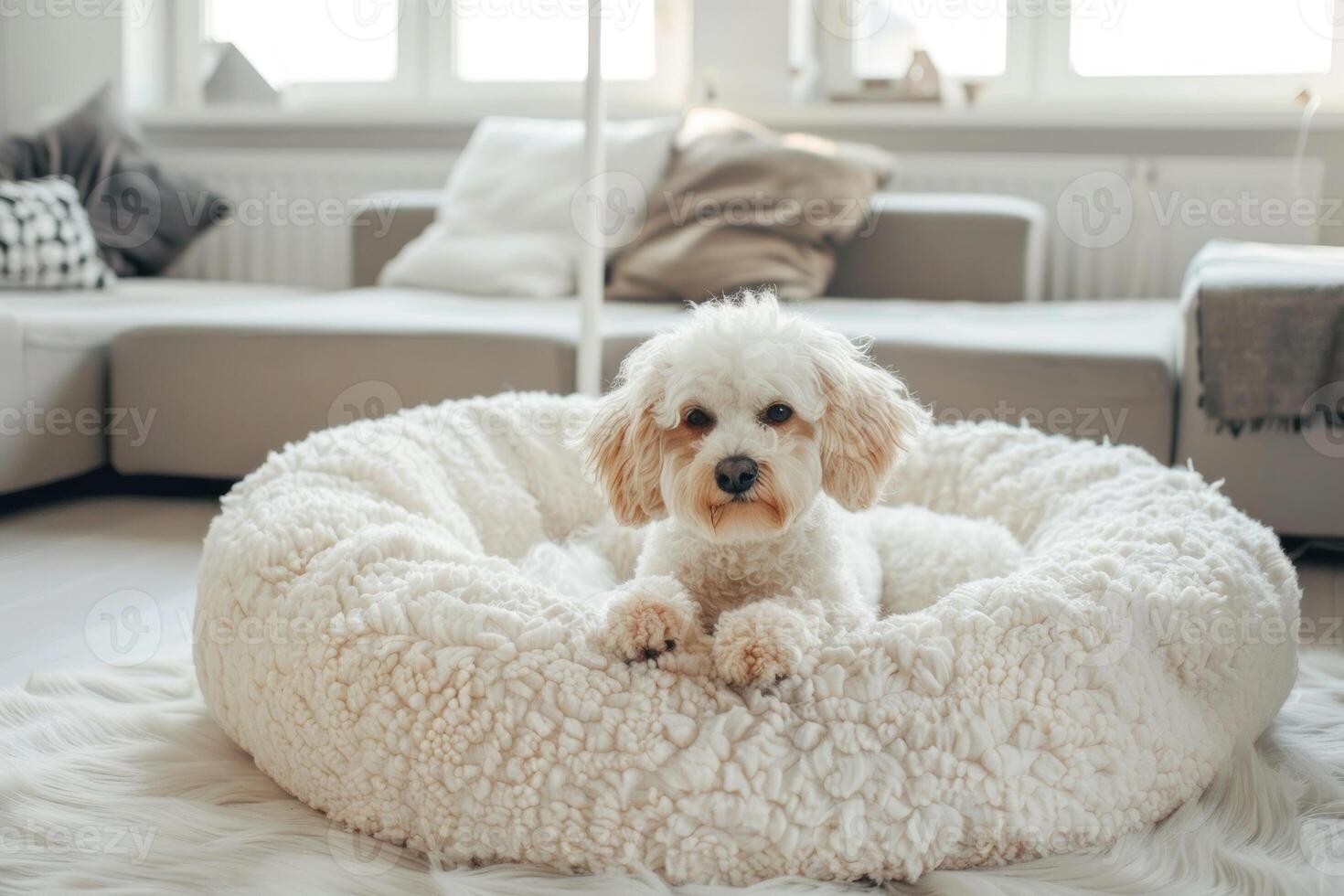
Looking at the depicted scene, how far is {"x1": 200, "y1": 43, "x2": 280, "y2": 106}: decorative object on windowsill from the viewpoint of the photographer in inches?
180

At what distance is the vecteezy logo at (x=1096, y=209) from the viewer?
366cm

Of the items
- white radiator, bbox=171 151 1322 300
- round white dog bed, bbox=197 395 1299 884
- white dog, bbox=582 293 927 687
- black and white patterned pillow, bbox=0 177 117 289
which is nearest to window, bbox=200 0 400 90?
white radiator, bbox=171 151 1322 300

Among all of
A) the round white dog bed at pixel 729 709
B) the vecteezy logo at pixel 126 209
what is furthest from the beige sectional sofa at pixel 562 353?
the vecteezy logo at pixel 126 209

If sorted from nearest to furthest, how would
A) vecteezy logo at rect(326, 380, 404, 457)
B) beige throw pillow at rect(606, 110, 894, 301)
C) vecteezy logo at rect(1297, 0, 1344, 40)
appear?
vecteezy logo at rect(326, 380, 404, 457), beige throw pillow at rect(606, 110, 894, 301), vecteezy logo at rect(1297, 0, 1344, 40)

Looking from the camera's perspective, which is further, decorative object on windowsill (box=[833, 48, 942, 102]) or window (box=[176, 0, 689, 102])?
window (box=[176, 0, 689, 102])

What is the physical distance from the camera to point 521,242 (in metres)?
3.36

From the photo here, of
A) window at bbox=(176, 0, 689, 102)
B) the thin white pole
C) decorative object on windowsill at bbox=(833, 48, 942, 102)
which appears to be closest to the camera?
the thin white pole

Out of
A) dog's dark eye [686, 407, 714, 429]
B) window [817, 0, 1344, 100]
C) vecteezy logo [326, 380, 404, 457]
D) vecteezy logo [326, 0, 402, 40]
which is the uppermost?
vecteezy logo [326, 0, 402, 40]

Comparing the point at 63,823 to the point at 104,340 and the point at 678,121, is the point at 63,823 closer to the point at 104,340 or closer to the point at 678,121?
the point at 104,340

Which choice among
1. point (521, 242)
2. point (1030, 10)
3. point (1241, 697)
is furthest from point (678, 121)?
point (1241, 697)

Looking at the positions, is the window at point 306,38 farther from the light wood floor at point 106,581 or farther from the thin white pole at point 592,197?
the thin white pole at point 592,197

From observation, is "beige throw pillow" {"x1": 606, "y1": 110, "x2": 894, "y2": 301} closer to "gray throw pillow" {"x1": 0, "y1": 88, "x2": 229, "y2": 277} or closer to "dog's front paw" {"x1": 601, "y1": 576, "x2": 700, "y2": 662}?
"gray throw pillow" {"x1": 0, "y1": 88, "x2": 229, "y2": 277}

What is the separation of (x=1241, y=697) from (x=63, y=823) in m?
1.28

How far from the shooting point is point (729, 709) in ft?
3.92
